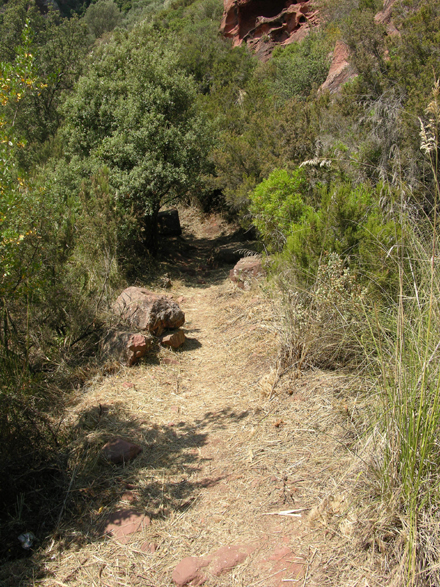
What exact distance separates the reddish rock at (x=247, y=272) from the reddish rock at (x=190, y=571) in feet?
17.9

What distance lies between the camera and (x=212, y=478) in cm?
332

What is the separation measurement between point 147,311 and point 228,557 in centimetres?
351

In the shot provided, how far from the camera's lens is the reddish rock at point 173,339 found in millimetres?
5844

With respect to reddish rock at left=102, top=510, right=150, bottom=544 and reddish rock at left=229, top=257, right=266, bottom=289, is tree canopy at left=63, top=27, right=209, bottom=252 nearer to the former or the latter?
reddish rock at left=229, top=257, right=266, bottom=289

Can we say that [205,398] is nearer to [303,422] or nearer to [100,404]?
[100,404]

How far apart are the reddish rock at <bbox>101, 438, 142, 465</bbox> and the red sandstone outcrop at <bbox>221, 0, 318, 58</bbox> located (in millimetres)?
25578

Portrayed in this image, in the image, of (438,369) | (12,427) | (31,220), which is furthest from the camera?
(31,220)

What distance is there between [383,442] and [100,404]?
277cm

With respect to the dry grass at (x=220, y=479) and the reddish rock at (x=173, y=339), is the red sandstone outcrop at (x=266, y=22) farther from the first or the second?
the dry grass at (x=220, y=479)

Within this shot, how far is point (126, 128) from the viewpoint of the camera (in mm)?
9445

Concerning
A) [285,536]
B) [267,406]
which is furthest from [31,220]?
[285,536]

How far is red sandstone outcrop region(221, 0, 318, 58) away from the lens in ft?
83.0

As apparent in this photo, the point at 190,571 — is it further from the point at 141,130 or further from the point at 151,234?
the point at 151,234

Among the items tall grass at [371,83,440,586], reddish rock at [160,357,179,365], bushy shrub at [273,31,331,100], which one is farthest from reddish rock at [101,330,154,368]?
bushy shrub at [273,31,331,100]
